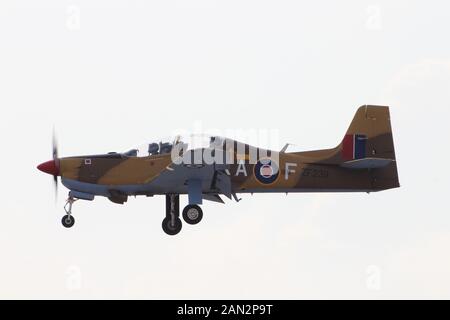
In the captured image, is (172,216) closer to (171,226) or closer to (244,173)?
(171,226)

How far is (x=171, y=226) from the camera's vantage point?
23.3 metres

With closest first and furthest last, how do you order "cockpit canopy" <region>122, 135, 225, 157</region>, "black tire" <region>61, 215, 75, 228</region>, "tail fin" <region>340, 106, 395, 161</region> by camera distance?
"cockpit canopy" <region>122, 135, 225, 157</region>, "black tire" <region>61, 215, 75, 228</region>, "tail fin" <region>340, 106, 395, 161</region>

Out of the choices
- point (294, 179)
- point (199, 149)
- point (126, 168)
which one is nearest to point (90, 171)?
point (126, 168)

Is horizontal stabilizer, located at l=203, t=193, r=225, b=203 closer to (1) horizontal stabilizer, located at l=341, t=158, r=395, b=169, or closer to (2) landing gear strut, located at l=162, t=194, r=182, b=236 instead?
(2) landing gear strut, located at l=162, t=194, r=182, b=236

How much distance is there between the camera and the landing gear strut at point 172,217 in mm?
23297

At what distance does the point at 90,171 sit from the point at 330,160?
6481 mm

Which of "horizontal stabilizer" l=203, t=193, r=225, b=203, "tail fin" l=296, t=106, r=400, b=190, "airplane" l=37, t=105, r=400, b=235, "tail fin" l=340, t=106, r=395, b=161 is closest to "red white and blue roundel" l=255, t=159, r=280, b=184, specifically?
"airplane" l=37, t=105, r=400, b=235

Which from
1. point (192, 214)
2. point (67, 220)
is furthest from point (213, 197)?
point (67, 220)

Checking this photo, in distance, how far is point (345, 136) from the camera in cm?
2400

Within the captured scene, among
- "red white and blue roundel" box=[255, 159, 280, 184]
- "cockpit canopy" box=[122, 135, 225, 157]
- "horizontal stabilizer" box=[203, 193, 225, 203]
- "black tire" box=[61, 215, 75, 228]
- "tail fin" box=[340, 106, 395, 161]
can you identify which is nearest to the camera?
"cockpit canopy" box=[122, 135, 225, 157]

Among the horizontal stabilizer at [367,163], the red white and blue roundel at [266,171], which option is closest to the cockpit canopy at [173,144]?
the red white and blue roundel at [266,171]

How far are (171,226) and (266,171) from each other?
296 centimetres

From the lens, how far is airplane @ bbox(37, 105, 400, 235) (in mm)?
22562

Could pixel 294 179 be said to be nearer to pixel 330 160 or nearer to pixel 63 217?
pixel 330 160
